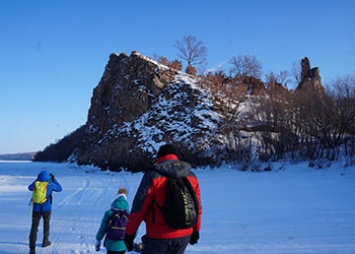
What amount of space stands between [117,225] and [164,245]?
182 cm

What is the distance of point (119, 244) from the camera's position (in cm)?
495

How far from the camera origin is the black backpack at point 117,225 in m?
4.91

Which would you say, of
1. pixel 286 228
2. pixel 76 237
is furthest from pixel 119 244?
pixel 286 228

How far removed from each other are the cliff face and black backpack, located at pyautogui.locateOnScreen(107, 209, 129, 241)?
26.3m

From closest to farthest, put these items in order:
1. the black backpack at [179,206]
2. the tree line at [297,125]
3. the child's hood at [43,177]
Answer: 1. the black backpack at [179,206]
2. the child's hood at [43,177]
3. the tree line at [297,125]

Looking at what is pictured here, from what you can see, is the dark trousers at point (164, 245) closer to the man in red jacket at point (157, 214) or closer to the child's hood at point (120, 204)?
the man in red jacket at point (157, 214)

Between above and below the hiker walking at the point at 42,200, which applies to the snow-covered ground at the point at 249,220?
below

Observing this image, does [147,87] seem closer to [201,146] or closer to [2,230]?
[201,146]

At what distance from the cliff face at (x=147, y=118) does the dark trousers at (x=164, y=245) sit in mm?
27784

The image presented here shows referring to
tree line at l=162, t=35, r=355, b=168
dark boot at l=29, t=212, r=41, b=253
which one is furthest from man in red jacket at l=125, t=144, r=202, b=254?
tree line at l=162, t=35, r=355, b=168

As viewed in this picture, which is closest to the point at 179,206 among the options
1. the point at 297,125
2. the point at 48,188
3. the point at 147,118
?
the point at 48,188

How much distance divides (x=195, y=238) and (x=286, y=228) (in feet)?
16.8

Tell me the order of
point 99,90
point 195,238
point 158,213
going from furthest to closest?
point 99,90, point 195,238, point 158,213

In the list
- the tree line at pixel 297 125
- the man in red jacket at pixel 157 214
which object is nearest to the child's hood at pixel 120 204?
the man in red jacket at pixel 157 214
